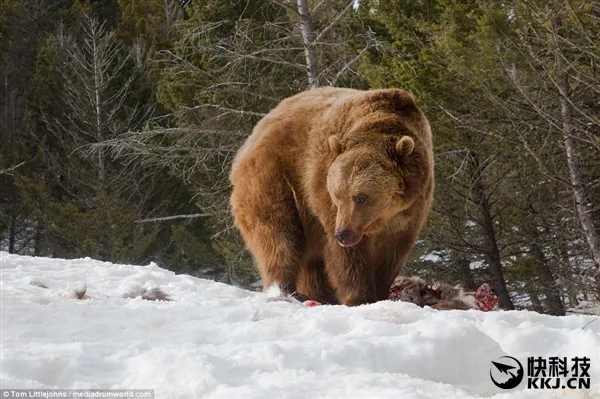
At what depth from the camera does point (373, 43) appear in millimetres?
11906

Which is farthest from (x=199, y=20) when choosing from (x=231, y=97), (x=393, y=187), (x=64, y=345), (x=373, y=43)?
(x=64, y=345)

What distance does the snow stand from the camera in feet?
7.42

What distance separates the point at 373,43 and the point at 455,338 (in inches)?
385

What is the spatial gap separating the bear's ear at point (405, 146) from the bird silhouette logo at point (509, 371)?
7.29 ft

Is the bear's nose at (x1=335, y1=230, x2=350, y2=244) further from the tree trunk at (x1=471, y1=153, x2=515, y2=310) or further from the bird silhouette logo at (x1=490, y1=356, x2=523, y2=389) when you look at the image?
the tree trunk at (x1=471, y1=153, x2=515, y2=310)

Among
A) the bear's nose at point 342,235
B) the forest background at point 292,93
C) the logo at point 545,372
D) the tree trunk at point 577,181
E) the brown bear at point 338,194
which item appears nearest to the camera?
the logo at point 545,372

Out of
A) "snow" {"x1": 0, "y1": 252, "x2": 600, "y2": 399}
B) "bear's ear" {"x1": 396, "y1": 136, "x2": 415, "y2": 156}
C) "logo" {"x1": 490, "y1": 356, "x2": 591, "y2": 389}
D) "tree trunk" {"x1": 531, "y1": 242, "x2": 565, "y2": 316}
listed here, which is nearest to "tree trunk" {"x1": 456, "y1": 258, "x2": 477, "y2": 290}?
"tree trunk" {"x1": 531, "y1": 242, "x2": 565, "y2": 316}

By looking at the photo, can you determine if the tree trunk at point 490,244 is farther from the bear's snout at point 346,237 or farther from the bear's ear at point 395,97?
the bear's snout at point 346,237

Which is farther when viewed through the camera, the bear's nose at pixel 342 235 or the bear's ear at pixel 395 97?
the bear's ear at pixel 395 97

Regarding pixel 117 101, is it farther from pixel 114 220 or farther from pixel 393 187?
pixel 393 187

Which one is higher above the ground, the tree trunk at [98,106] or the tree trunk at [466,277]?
the tree trunk at [98,106]

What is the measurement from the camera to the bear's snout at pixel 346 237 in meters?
4.48

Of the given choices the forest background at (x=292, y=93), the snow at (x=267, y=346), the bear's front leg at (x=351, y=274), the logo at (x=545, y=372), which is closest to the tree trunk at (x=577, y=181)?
the forest background at (x=292, y=93)

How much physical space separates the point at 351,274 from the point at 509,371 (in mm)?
2206
